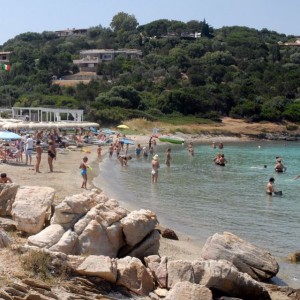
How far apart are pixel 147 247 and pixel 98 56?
97766mm

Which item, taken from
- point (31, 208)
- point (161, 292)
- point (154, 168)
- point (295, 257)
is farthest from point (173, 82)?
point (161, 292)

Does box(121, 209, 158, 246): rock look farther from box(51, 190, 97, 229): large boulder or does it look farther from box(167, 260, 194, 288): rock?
box(167, 260, 194, 288): rock

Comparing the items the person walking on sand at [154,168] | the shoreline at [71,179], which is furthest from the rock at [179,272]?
the person walking on sand at [154,168]

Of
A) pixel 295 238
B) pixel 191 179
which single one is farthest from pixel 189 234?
pixel 191 179

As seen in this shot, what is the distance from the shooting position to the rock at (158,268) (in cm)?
833

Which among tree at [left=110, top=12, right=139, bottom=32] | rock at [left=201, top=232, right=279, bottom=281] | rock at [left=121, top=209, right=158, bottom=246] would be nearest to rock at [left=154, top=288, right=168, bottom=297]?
rock at [left=121, top=209, right=158, bottom=246]

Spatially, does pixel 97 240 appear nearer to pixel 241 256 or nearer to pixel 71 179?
pixel 241 256

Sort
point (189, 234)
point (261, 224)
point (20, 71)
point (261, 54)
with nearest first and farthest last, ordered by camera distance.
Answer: point (189, 234)
point (261, 224)
point (20, 71)
point (261, 54)

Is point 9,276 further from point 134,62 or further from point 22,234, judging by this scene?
point 134,62

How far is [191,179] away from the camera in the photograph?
2589cm

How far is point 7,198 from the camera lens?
11.3 m

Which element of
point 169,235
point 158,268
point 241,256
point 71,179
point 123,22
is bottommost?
point 71,179

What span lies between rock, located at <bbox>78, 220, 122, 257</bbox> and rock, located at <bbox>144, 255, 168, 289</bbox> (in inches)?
26.5

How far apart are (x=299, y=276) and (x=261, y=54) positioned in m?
99.6
